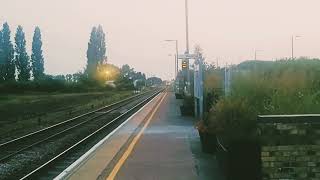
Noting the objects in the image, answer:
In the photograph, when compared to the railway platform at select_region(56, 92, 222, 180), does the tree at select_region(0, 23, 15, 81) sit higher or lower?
higher

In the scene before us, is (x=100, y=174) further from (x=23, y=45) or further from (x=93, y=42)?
(x=93, y=42)

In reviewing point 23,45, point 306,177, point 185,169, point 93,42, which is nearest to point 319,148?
point 306,177

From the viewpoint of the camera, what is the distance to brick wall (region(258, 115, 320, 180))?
779 centimetres

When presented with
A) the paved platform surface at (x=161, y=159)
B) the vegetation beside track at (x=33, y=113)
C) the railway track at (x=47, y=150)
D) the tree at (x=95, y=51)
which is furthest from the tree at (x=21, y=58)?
the paved platform surface at (x=161, y=159)

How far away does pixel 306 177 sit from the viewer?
800cm

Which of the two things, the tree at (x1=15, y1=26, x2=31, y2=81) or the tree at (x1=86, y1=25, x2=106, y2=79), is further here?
the tree at (x1=86, y1=25, x2=106, y2=79)

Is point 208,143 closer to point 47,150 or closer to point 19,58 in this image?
point 47,150

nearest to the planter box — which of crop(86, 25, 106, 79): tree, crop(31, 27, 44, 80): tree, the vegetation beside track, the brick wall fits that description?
the brick wall

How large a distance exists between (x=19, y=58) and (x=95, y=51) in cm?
2967

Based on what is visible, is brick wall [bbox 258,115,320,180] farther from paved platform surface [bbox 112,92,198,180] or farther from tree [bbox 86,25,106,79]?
tree [bbox 86,25,106,79]

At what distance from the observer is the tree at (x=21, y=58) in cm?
10888

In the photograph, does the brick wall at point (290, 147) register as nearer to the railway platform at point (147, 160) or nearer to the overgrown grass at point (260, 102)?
the overgrown grass at point (260, 102)

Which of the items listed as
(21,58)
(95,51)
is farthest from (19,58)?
(95,51)

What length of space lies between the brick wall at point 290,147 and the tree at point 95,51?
127 meters
